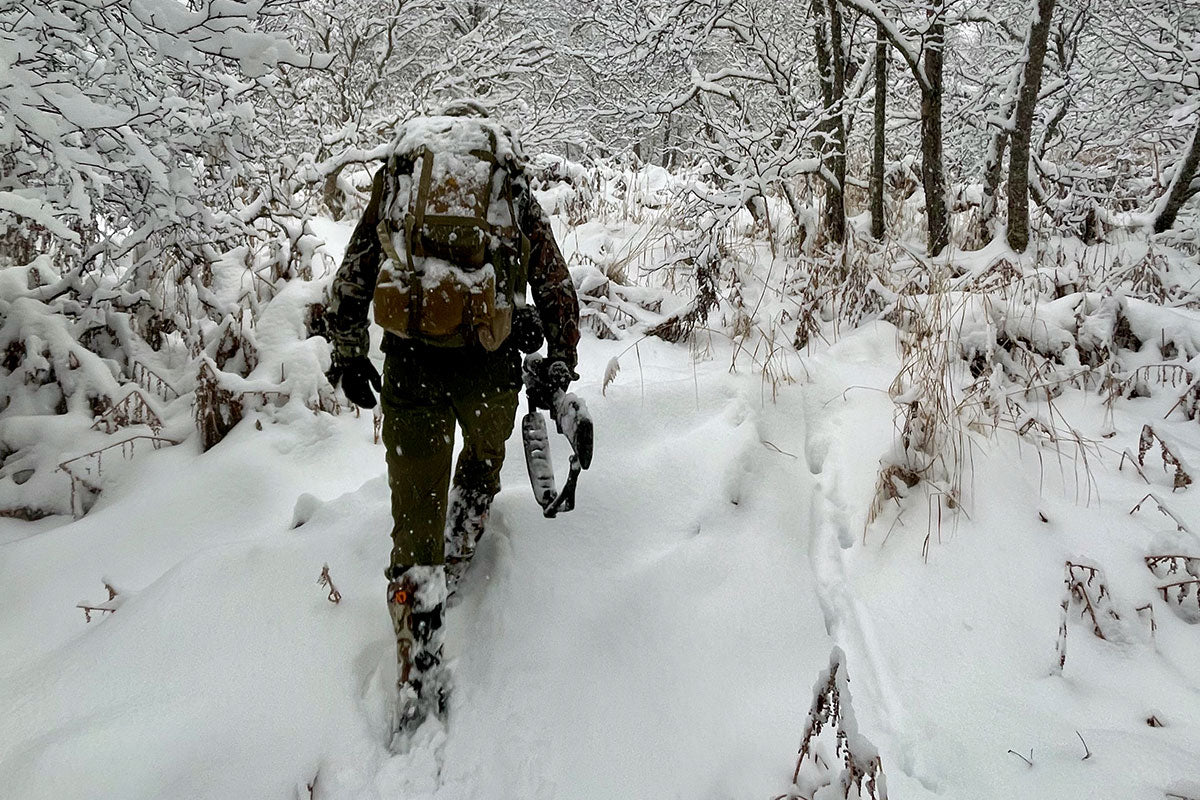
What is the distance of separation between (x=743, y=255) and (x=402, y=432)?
363cm

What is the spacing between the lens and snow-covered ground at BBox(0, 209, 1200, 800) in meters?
1.67

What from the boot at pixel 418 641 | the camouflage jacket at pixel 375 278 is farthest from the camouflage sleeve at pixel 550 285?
the boot at pixel 418 641

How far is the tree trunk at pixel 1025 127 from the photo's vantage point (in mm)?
3730

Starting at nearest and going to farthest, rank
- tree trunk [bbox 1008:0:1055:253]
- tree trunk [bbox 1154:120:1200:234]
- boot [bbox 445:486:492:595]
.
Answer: boot [bbox 445:486:492:595], tree trunk [bbox 1008:0:1055:253], tree trunk [bbox 1154:120:1200:234]

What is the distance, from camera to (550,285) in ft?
6.88

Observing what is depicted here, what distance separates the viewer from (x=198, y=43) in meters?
2.34

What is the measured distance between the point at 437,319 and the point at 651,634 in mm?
1183

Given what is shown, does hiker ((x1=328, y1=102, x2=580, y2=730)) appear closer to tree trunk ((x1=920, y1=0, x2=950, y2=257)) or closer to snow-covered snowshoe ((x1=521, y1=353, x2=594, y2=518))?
snow-covered snowshoe ((x1=521, y1=353, x2=594, y2=518))

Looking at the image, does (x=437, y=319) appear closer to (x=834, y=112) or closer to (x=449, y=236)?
(x=449, y=236)

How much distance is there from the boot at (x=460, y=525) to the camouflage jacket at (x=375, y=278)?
569 millimetres

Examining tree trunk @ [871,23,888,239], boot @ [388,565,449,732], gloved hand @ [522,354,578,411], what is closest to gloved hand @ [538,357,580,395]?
gloved hand @ [522,354,578,411]

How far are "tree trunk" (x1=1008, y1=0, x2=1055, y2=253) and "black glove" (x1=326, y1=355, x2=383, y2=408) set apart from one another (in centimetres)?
389

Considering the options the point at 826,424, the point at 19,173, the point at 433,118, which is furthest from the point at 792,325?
the point at 19,173

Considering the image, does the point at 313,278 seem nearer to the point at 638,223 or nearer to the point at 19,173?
the point at 19,173
